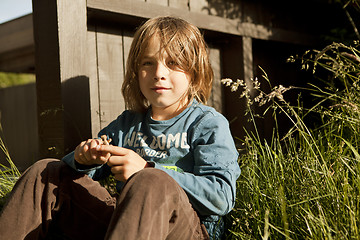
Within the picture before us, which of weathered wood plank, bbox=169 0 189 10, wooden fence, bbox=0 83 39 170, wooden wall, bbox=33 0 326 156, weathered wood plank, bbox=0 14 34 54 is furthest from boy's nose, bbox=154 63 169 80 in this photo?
wooden fence, bbox=0 83 39 170

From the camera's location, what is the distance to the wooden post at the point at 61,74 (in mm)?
2441

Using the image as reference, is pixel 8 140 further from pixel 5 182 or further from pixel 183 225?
pixel 183 225

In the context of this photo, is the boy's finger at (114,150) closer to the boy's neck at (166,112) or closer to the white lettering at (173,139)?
the white lettering at (173,139)

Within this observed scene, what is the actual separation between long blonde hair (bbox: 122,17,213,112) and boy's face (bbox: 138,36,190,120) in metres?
0.03

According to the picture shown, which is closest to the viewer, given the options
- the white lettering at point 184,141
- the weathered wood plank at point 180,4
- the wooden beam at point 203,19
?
the white lettering at point 184,141

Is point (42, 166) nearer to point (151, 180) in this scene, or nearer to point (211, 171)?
point (151, 180)

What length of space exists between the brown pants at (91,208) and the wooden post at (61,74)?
74 centimetres

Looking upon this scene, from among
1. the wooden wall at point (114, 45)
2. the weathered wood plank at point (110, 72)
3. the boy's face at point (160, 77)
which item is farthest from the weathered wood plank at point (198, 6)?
the boy's face at point (160, 77)

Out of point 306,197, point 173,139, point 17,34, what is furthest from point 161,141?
point 17,34

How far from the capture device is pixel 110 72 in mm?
2959

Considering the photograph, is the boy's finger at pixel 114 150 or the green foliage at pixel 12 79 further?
the green foliage at pixel 12 79

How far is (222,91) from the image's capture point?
374cm

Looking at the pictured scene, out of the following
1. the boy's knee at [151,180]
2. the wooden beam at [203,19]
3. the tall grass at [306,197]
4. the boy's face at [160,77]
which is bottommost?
the tall grass at [306,197]

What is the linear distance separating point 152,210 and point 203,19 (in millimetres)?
2240
